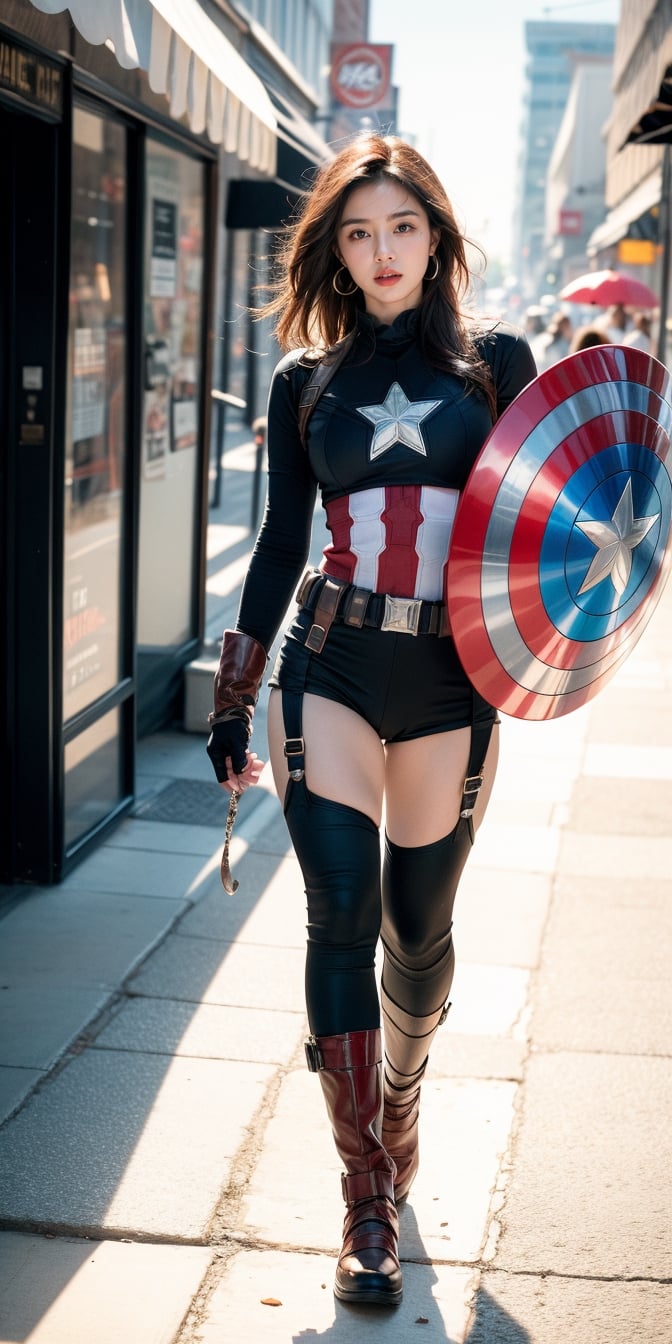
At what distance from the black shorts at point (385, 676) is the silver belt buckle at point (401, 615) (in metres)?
0.01

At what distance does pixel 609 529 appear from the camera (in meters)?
2.97

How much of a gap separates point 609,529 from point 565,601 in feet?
0.52

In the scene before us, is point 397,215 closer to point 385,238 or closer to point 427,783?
point 385,238

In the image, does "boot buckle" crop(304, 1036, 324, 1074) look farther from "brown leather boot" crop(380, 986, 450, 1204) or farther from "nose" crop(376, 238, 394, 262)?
"nose" crop(376, 238, 394, 262)

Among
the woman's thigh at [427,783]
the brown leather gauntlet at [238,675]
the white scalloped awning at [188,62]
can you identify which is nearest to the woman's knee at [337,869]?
the woman's thigh at [427,783]

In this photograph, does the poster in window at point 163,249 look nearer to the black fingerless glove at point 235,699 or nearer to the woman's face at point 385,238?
the woman's face at point 385,238

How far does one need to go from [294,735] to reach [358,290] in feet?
2.76

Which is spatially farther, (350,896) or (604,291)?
(604,291)

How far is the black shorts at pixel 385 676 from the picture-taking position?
2.84 m

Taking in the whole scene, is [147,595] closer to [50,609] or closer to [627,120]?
[50,609]

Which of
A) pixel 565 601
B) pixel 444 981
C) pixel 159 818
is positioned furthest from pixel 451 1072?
pixel 159 818

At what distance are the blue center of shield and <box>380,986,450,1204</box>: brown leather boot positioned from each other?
0.77 metres

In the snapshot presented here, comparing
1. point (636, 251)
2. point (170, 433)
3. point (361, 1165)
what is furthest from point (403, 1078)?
point (636, 251)

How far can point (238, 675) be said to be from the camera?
9.70ft
